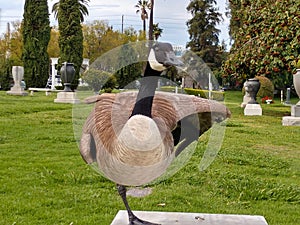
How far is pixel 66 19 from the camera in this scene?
896 inches

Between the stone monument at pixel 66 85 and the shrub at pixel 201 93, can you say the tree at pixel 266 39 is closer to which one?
the stone monument at pixel 66 85

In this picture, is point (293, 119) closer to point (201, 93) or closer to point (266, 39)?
point (266, 39)

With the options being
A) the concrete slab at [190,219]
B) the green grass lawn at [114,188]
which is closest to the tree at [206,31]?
the green grass lawn at [114,188]

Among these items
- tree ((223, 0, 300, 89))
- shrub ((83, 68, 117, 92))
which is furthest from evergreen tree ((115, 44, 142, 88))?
tree ((223, 0, 300, 89))

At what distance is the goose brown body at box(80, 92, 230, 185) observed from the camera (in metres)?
2.52

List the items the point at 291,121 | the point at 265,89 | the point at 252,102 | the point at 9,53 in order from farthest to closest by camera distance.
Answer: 1. the point at 9,53
2. the point at 265,89
3. the point at 252,102
4. the point at 291,121

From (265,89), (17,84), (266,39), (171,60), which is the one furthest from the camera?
(265,89)

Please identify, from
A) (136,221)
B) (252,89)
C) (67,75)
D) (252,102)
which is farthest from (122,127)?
(67,75)

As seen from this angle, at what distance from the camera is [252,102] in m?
14.5

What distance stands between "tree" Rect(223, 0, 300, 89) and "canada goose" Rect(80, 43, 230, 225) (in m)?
6.15

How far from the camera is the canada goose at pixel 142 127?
247cm

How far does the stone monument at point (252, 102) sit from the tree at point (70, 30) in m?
10.1

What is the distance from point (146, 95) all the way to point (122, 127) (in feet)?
0.73

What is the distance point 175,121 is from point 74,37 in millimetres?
21642
